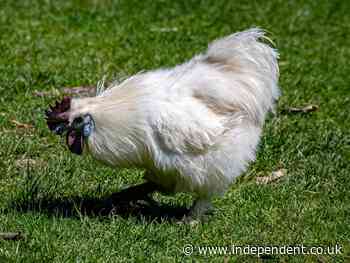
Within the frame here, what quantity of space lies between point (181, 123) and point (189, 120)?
8 centimetres

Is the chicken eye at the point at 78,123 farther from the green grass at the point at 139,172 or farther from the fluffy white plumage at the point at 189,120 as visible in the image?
the green grass at the point at 139,172

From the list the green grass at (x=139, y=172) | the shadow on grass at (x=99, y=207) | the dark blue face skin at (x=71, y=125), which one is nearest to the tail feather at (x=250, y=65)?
the green grass at (x=139, y=172)

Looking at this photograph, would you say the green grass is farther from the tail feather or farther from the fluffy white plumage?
the tail feather

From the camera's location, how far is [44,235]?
19.3 ft

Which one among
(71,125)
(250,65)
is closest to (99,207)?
(71,125)

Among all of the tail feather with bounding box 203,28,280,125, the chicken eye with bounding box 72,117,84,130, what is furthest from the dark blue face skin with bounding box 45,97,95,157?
the tail feather with bounding box 203,28,280,125

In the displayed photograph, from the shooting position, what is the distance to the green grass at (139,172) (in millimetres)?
6090

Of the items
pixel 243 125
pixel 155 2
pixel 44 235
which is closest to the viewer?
pixel 44 235

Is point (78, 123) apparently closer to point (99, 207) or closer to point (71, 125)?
point (71, 125)

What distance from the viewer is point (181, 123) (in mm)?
6090

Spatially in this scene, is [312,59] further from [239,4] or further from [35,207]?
[35,207]

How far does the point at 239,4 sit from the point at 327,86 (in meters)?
3.99

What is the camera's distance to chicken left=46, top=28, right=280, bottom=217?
6098 mm

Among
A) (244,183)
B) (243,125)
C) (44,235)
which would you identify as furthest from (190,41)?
(44,235)
